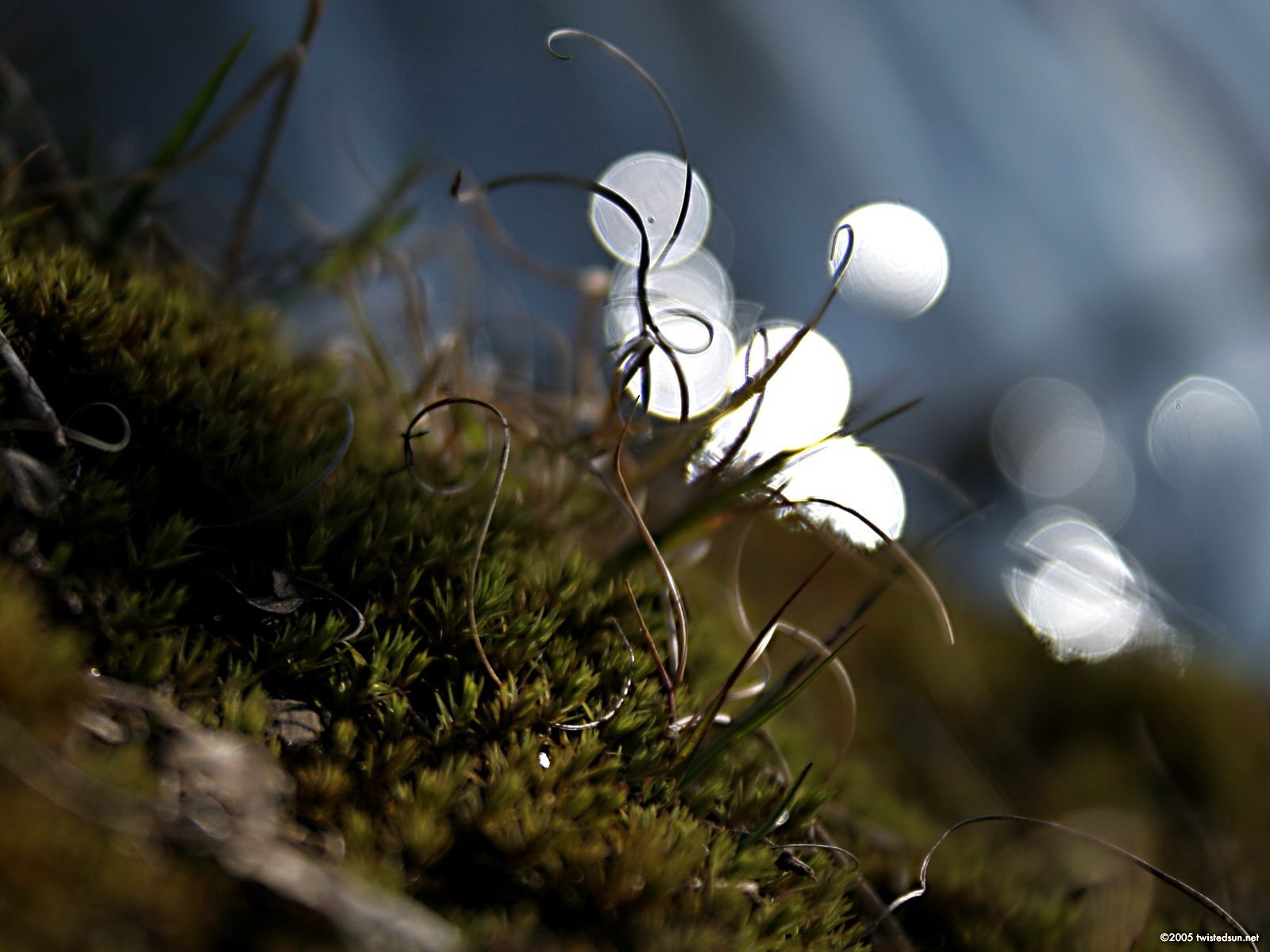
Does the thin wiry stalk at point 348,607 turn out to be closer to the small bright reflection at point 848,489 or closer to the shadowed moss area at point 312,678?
the shadowed moss area at point 312,678

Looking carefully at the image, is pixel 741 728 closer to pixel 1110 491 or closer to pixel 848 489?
pixel 848 489

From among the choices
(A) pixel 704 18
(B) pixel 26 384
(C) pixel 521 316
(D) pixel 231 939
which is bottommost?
(D) pixel 231 939

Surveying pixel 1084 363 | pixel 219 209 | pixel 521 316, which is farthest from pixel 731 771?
pixel 1084 363

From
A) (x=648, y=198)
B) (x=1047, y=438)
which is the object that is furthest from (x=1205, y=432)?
(x=648, y=198)

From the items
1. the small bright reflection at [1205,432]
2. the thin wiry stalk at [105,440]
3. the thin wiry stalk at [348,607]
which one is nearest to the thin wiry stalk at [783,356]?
the thin wiry stalk at [348,607]

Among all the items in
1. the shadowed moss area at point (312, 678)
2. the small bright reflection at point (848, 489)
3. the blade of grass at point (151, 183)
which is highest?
the small bright reflection at point (848, 489)

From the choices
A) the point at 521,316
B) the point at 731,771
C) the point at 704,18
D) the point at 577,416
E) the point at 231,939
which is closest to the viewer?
the point at 231,939

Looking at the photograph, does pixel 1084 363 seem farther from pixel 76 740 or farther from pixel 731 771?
pixel 76 740
